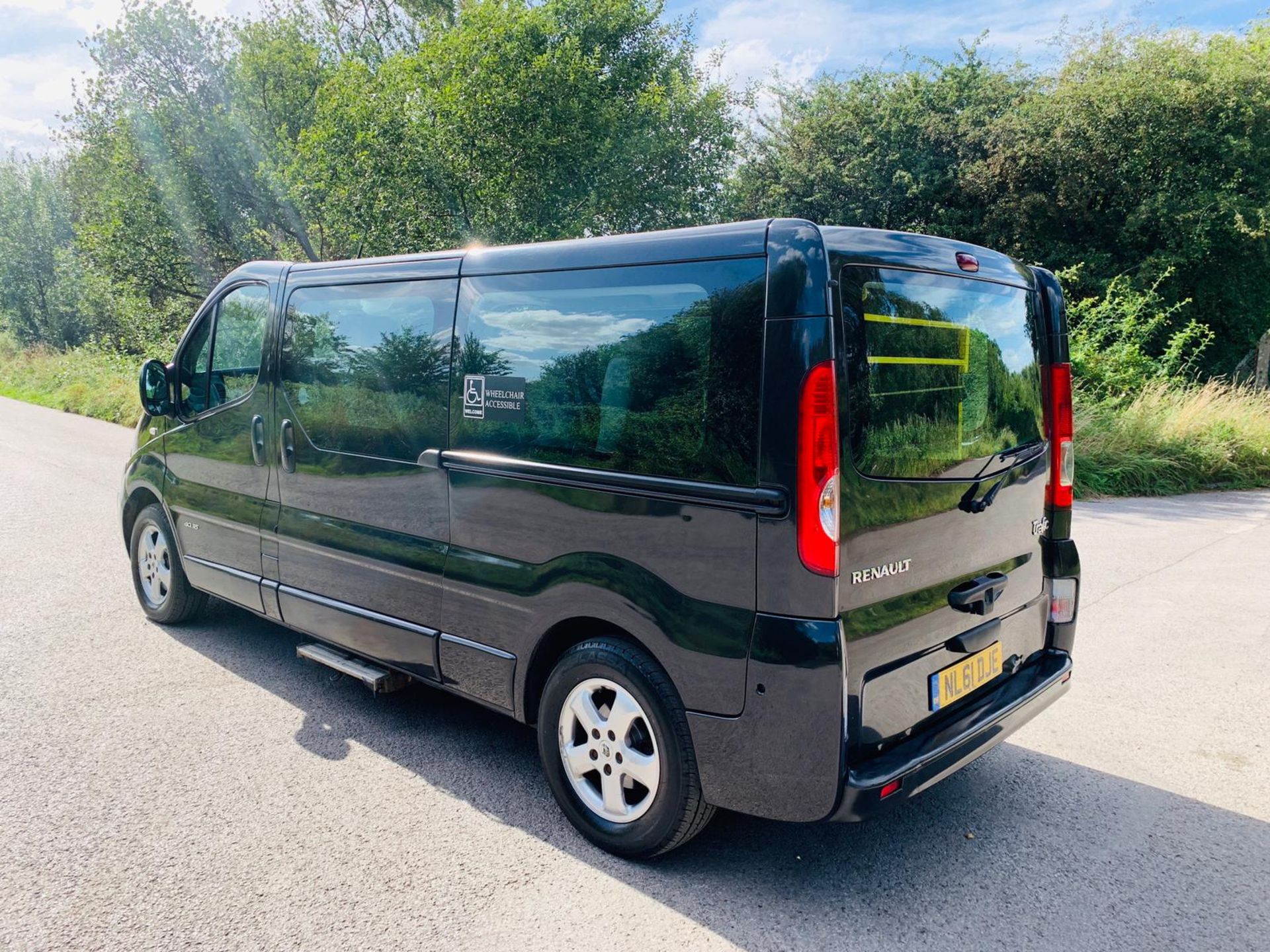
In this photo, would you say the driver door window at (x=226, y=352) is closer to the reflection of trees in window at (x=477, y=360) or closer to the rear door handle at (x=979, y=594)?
the reflection of trees in window at (x=477, y=360)

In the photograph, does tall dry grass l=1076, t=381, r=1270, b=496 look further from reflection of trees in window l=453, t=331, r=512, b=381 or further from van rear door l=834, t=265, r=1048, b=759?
reflection of trees in window l=453, t=331, r=512, b=381

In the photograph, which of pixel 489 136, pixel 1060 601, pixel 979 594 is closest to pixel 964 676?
pixel 979 594

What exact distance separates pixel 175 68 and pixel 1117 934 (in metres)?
28.9

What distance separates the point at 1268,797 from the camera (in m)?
3.45

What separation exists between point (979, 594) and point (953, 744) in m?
0.54

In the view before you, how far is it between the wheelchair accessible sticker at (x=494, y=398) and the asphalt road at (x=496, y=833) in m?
Result: 1.45

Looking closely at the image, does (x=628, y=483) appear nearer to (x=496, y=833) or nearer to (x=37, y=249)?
(x=496, y=833)

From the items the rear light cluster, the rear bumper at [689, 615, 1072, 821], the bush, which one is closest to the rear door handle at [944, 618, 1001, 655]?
the rear bumper at [689, 615, 1072, 821]

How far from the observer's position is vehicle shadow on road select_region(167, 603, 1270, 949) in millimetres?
2621

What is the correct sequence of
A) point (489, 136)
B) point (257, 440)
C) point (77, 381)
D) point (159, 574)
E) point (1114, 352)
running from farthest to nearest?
point (77, 381) → point (489, 136) → point (1114, 352) → point (159, 574) → point (257, 440)

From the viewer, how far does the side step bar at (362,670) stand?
388cm

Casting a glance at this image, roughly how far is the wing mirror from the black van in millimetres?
1275

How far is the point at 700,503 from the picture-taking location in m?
2.67

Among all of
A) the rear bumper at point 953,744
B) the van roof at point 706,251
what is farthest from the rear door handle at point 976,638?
the van roof at point 706,251
